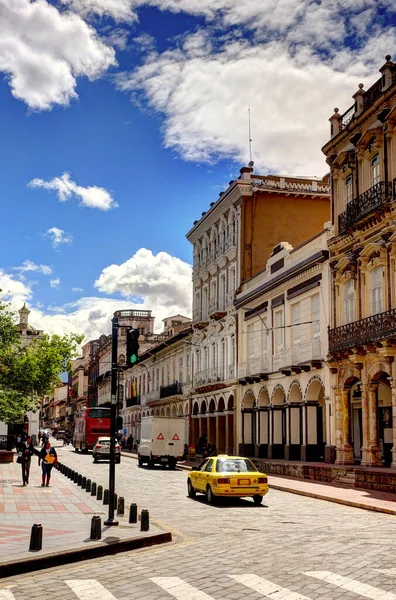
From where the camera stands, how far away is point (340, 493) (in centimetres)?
2186

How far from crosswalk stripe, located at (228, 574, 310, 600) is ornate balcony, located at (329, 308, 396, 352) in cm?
1643

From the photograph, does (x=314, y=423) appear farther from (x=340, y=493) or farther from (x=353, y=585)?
(x=353, y=585)

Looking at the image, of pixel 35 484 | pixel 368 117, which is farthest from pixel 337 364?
pixel 35 484

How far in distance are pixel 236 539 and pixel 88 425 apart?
42.0 metres

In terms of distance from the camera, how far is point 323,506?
19.4 metres

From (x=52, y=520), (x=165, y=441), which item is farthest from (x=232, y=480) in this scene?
(x=165, y=441)

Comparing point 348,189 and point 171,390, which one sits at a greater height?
point 348,189

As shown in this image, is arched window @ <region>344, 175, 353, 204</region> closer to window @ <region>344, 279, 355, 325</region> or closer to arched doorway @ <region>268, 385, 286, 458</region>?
window @ <region>344, 279, 355, 325</region>

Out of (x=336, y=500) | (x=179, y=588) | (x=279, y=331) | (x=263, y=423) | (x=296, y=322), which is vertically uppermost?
(x=296, y=322)

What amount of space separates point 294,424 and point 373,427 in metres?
7.71

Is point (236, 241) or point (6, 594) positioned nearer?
point (6, 594)

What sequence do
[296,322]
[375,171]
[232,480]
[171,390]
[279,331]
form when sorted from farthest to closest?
[171,390] < [279,331] < [296,322] < [375,171] < [232,480]

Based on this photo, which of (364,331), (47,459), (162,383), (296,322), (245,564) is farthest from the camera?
(162,383)

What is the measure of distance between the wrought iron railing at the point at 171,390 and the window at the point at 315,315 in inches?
921
